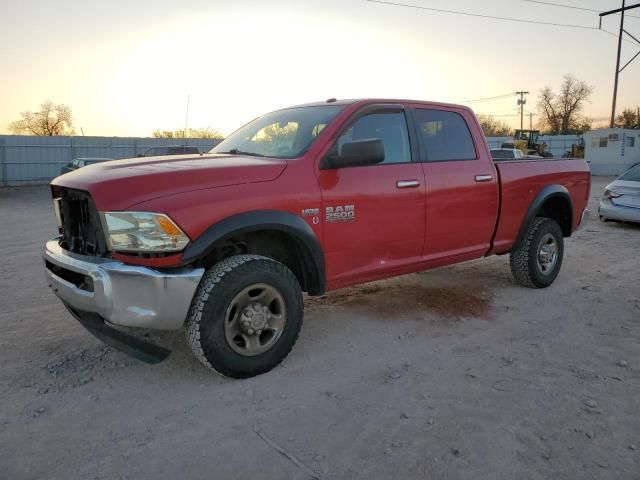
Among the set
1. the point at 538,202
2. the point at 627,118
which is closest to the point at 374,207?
the point at 538,202

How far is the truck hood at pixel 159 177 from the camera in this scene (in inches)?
126

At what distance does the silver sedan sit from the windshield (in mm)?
8943

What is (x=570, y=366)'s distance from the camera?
383 cm

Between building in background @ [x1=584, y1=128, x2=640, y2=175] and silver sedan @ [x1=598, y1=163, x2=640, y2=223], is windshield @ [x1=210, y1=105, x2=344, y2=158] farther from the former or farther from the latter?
building in background @ [x1=584, y1=128, x2=640, y2=175]

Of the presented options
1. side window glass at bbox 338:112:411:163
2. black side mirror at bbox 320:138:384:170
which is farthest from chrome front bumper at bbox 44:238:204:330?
side window glass at bbox 338:112:411:163

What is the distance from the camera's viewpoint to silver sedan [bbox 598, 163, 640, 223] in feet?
35.2

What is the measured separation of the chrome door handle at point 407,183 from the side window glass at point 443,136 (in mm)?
305

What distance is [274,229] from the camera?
3584 mm

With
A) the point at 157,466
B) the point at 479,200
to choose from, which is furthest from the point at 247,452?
the point at 479,200

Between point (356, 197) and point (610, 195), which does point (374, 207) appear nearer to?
point (356, 197)

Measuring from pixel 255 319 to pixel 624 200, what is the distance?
10085 mm

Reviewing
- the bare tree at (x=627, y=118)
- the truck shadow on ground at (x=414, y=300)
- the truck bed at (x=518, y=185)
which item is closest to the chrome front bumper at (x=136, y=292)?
the truck shadow on ground at (x=414, y=300)

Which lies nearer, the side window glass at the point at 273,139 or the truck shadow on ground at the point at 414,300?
the side window glass at the point at 273,139

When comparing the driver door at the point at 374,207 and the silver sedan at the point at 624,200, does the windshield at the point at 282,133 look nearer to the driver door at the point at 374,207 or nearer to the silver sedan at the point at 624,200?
the driver door at the point at 374,207
